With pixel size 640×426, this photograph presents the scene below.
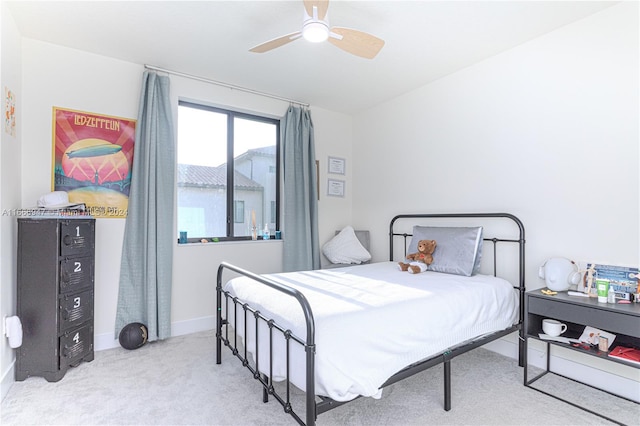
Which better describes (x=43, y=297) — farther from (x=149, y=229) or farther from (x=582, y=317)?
(x=582, y=317)

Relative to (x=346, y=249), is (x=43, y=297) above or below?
below

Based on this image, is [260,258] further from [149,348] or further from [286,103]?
[286,103]

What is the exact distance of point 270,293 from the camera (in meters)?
2.01

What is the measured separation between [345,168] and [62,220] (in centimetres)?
328

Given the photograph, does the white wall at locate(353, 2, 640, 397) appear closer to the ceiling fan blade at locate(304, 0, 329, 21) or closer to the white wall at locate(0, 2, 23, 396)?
the ceiling fan blade at locate(304, 0, 329, 21)

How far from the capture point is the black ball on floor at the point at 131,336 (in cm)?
288

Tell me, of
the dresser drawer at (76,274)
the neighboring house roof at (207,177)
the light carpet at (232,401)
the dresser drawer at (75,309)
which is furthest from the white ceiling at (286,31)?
the light carpet at (232,401)

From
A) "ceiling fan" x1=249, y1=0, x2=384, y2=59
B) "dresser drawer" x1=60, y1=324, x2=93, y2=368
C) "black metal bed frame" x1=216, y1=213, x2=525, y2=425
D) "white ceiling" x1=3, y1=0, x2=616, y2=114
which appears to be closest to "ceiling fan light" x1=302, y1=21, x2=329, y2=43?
"ceiling fan" x1=249, y1=0, x2=384, y2=59

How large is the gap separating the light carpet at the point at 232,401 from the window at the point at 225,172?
1.52 meters

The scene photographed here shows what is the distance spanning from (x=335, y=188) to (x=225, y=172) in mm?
1524

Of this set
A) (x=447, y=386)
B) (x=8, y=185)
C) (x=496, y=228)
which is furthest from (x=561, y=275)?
(x=8, y=185)

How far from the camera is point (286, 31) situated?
2629mm

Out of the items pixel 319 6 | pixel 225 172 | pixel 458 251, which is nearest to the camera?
pixel 319 6

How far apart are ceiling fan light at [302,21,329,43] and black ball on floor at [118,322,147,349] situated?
2.82m
